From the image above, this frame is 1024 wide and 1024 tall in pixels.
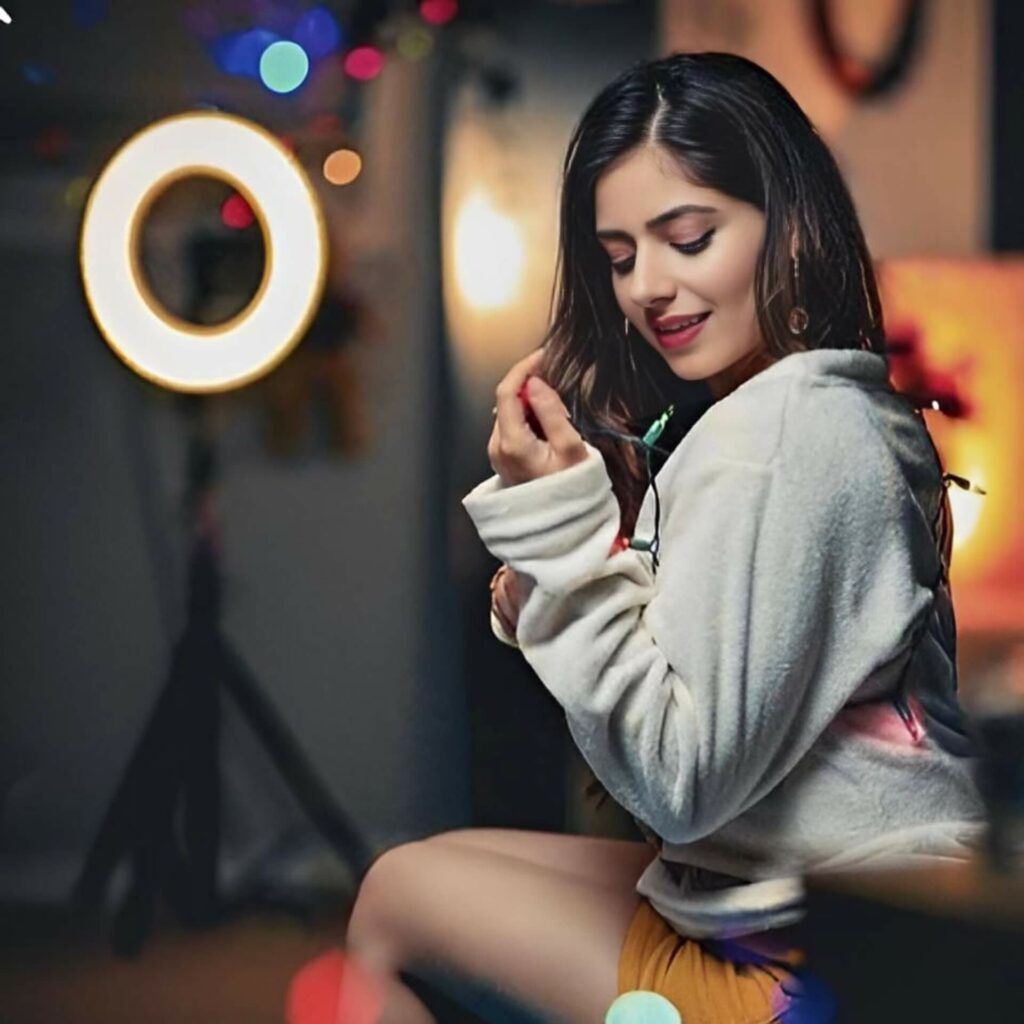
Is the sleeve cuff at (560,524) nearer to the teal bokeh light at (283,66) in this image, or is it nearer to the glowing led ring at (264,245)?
the glowing led ring at (264,245)

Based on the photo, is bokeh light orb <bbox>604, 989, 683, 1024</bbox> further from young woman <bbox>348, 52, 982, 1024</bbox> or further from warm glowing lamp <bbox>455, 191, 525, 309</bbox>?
warm glowing lamp <bbox>455, 191, 525, 309</bbox>

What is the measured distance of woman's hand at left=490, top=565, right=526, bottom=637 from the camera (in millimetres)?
1123

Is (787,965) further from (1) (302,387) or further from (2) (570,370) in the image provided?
(1) (302,387)

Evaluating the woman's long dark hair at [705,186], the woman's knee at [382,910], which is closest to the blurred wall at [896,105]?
the woman's long dark hair at [705,186]

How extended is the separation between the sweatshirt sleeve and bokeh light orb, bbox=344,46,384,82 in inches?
14.6

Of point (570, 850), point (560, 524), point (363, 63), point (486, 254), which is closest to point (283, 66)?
point (363, 63)

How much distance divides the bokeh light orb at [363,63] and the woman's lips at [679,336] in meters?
0.31

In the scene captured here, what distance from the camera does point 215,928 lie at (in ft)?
3.92

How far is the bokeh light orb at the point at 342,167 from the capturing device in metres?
1.16

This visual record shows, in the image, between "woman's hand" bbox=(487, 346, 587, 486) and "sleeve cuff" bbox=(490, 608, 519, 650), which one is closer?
"woman's hand" bbox=(487, 346, 587, 486)

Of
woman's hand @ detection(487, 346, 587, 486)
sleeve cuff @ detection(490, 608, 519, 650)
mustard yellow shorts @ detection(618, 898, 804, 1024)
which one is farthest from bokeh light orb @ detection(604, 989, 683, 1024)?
woman's hand @ detection(487, 346, 587, 486)

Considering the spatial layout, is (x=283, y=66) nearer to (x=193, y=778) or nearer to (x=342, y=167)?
(x=342, y=167)

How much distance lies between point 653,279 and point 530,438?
16 centimetres

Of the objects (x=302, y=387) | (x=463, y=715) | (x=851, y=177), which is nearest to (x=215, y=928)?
(x=463, y=715)
